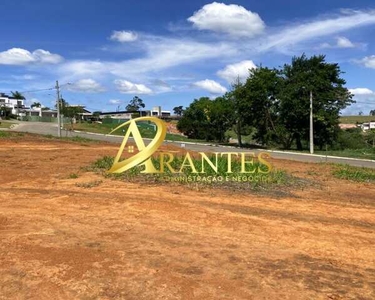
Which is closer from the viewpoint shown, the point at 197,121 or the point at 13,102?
the point at 197,121

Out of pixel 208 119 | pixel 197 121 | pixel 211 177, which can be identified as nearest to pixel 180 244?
pixel 211 177

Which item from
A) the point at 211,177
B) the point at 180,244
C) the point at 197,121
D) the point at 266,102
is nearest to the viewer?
the point at 180,244

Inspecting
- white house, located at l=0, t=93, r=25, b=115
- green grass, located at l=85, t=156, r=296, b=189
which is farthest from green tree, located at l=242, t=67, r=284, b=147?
white house, located at l=0, t=93, r=25, b=115

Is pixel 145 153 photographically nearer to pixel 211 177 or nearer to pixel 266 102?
pixel 211 177

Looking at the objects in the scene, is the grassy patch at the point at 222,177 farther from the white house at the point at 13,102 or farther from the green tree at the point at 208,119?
the white house at the point at 13,102

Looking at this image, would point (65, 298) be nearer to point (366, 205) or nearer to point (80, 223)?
point (80, 223)

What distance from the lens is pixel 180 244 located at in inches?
220

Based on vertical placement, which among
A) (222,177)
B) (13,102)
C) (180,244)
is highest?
(13,102)

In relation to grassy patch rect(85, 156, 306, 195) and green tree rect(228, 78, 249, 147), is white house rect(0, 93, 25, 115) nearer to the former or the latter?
green tree rect(228, 78, 249, 147)

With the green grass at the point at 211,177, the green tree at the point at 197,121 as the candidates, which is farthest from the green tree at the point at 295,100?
the green grass at the point at 211,177

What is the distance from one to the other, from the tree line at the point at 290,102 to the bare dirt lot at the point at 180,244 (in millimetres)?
24453

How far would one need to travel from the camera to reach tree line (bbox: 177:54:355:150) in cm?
3312

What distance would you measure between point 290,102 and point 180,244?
30.0m

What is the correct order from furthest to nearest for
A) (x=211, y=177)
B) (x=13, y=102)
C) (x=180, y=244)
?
1. (x=13, y=102)
2. (x=211, y=177)
3. (x=180, y=244)
